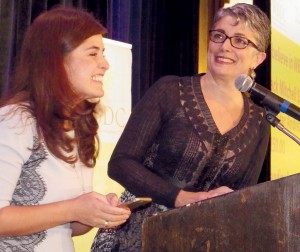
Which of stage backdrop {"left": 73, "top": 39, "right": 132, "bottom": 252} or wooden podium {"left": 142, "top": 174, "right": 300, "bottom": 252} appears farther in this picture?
stage backdrop {"left": 73, "top": 39, "right": 132, "bottom": 252}

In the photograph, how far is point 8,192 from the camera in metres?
1.74

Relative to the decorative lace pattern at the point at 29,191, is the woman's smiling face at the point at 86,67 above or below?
above

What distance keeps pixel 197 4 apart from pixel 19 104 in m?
3.41

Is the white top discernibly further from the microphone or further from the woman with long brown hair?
the microphone

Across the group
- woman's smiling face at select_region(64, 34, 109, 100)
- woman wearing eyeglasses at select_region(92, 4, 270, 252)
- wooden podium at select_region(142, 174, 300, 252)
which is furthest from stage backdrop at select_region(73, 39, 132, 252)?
wooden podium at select_region(142, 174, 300, 252)

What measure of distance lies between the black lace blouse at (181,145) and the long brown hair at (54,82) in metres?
0.25

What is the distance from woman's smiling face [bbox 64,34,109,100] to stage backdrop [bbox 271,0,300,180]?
3056 millimetres

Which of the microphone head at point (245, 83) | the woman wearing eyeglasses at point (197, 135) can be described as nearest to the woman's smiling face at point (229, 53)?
the woman wearing eyeglasses at point (197, 135)

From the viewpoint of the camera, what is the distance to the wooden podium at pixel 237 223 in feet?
4.46

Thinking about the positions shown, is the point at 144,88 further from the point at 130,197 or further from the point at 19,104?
the point at 19,104

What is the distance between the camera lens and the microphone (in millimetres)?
1762

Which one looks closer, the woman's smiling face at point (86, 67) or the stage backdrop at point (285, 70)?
the woman's smiling face at point (86, 67)

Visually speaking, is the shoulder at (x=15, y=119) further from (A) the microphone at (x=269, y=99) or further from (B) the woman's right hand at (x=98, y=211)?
(A) the microphone at (x=269, y=99)

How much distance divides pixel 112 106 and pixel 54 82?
62.6 inches
